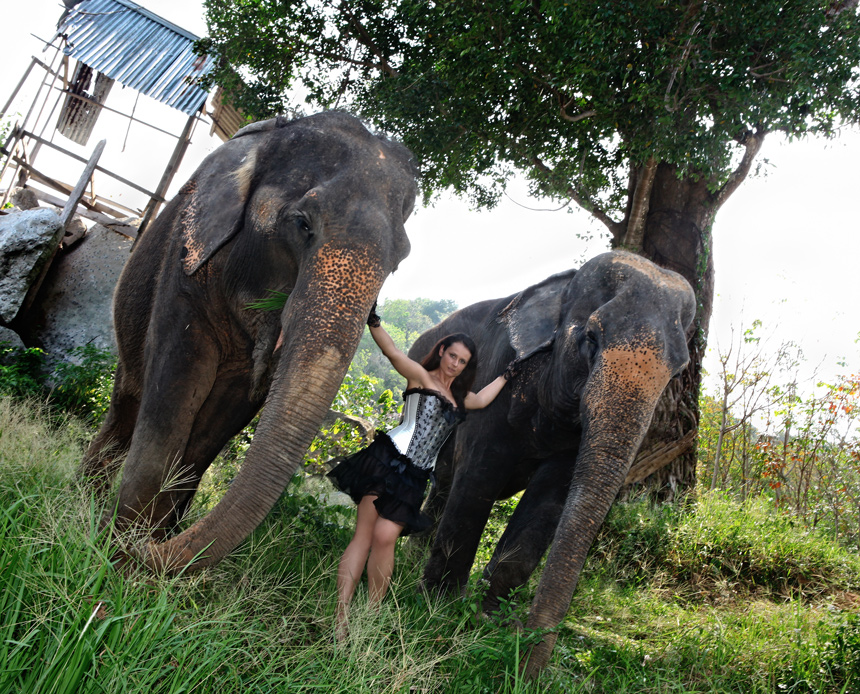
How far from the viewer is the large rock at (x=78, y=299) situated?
28.5 ft

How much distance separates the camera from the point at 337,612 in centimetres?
308

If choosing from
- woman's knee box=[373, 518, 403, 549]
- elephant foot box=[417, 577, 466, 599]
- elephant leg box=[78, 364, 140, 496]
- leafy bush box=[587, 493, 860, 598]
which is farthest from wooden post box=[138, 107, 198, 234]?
woman's knee box=[373, 518, 403, 549]

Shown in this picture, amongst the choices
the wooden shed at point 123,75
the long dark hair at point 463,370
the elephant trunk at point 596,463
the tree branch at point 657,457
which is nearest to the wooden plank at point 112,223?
the wooden shed at point 123,75

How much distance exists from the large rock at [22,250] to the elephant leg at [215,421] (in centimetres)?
547

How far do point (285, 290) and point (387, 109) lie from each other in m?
4.43

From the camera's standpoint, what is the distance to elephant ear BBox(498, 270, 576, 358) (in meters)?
4.71

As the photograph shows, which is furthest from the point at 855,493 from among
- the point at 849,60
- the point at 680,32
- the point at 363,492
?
the point at 363,492

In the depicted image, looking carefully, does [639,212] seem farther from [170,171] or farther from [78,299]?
[170,171]

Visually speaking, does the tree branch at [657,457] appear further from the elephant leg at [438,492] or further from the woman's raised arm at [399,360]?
the woman's raised arm at [399,360]

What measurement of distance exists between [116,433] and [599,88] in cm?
479

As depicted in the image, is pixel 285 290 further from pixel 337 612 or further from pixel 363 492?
pixel 337 612

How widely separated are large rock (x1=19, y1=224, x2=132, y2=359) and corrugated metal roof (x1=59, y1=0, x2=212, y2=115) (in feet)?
9.95

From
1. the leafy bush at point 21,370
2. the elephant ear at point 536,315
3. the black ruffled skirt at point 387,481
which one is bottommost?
the leafy bush at point 21,370

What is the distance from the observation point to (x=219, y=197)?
373cm
